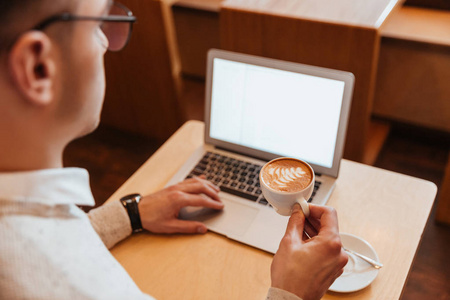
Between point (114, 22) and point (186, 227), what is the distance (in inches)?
19.0

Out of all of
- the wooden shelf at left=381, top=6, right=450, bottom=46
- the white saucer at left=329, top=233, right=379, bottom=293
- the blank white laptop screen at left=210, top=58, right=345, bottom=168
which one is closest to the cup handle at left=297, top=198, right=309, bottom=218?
the white saucer at left=329, top=233, right=379, bottom=293

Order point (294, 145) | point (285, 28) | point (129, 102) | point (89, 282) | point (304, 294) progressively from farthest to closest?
point (129, 102), point (285, 28), point (294, 145), point (304, 294), point (89, 282)

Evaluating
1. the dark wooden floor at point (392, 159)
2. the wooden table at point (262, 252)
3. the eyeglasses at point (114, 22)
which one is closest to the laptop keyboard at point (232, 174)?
the wooden table at point (262, 252)

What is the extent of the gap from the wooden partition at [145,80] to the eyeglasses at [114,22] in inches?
46.0

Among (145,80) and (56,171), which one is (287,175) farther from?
(145,80)

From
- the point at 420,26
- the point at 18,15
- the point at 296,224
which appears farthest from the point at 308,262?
the point at 420,26

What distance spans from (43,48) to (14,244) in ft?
0.82

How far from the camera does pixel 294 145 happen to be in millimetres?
1045

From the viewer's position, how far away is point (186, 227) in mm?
936

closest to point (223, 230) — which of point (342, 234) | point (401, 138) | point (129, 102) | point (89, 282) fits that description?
point (342, 234)

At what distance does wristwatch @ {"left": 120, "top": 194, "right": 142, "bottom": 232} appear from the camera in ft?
3.12

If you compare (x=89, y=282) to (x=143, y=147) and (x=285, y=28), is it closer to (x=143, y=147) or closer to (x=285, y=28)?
(x=285, y=28)

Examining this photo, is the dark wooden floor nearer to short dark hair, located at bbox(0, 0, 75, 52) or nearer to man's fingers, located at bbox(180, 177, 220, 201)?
man's fingers, located at bbox(180, 177, 220, 201)

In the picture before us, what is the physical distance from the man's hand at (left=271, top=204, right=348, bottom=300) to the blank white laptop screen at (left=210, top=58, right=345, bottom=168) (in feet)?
1.06
